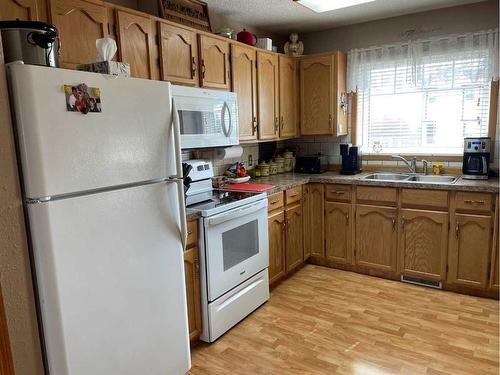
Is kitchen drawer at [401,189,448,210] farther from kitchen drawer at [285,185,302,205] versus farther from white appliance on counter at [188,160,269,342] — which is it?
white appliance on counter at [188,160,269,342]

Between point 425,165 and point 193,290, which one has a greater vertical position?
point 425,165

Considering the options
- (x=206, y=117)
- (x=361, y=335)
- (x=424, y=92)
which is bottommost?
(x=361, y=335)

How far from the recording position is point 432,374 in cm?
203

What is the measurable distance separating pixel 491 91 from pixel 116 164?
3.22 m

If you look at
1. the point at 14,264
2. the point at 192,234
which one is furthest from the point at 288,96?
the point at 14,264

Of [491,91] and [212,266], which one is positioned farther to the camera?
[491,91]

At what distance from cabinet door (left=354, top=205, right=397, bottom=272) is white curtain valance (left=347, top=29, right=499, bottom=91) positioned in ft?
4.28

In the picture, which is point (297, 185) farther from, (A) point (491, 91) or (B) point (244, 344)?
(A) point (491, 91)

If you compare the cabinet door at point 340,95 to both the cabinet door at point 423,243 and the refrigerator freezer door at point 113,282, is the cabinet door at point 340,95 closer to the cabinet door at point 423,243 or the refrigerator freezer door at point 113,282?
the cabinet door at point 423,243

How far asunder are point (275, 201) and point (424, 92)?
1839 millimetres

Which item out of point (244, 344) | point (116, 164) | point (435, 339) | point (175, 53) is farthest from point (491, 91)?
point (116, 164)

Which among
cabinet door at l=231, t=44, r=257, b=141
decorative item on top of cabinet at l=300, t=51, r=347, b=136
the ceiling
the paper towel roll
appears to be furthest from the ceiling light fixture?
the paper towel roll

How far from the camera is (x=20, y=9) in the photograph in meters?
1.64

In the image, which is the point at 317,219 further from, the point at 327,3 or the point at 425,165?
the point at 327,3
